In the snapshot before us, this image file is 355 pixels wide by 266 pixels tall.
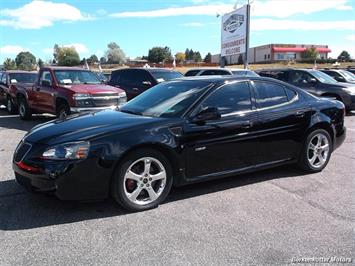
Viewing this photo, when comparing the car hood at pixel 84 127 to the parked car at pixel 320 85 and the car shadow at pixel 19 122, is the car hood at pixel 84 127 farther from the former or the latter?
the parked car at pixel 320 85

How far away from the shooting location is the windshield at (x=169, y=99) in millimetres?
5062

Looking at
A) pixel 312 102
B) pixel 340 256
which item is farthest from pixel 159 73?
pixel 340 256

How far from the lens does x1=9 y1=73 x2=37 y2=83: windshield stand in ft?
48.1

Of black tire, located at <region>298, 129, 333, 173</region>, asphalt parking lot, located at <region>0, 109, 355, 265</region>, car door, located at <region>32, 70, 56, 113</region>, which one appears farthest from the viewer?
car door, located at <region>32, 70, 56, 113</region>

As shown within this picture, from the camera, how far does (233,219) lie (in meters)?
4.34

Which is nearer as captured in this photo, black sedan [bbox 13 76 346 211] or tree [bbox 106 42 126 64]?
black sedan [bbox 13 76 346 211]

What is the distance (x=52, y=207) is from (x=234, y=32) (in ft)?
94.1

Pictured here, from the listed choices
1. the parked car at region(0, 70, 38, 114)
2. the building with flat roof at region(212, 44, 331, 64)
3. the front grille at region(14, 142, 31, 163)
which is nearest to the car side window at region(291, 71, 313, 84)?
the parked car at region(0, 70, 38, 114)

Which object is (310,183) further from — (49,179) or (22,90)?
(22,90)

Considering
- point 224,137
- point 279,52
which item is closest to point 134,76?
point 224,137

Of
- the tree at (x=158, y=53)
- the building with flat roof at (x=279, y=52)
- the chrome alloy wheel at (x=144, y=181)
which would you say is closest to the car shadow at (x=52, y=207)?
the chrome alloy wheel at (x=144, y=181)

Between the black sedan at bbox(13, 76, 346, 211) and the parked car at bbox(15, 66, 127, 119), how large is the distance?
5.02m

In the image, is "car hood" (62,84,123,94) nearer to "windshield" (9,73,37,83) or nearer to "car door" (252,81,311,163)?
"windshield" (9,73,37,83)

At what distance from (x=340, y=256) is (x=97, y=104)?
8.21 metres
